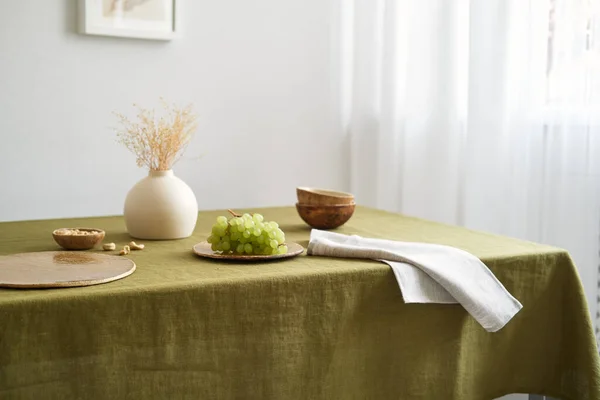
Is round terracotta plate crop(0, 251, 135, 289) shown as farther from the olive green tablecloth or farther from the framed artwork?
the framed artwork

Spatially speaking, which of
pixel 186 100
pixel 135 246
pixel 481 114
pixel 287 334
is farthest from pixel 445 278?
pixel 186 100

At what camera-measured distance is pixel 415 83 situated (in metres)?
2.87

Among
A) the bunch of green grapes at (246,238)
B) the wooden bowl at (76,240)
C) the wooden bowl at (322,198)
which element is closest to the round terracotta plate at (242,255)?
the bunch of green grapes at (246,238)

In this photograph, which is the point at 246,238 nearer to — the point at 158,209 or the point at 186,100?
the point at 158,209

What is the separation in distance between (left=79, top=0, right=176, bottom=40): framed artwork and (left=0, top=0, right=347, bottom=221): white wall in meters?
0.05

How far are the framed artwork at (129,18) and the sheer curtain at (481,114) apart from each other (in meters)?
0.76

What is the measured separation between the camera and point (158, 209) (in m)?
1.82

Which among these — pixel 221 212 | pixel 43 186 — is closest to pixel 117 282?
pixel 221 212

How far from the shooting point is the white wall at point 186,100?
8.30 feet

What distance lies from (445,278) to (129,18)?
160 centimetres

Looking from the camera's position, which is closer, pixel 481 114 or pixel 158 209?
pixel 158 209

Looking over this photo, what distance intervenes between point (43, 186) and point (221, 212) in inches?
25.7

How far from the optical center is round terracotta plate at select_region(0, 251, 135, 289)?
133 cm

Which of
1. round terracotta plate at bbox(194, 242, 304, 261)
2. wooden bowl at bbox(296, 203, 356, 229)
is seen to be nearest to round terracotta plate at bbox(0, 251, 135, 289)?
round terracotta plate at bbox(194, 242, 304, 261)
